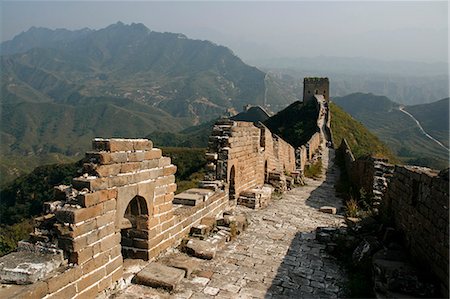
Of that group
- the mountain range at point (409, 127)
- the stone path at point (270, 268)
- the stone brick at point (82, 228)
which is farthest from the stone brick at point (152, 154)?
the mountain range at point (409, 127)

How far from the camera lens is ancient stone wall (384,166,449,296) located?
16.8ft

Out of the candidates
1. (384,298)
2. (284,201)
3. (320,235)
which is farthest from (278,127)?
(384,298)

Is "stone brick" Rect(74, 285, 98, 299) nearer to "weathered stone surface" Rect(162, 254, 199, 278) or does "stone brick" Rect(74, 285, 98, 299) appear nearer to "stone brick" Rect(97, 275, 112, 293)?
"stone brick" Rect(97, 275, 112, 293)

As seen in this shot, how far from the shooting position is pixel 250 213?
11492 millimetres

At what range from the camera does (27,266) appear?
4.55m

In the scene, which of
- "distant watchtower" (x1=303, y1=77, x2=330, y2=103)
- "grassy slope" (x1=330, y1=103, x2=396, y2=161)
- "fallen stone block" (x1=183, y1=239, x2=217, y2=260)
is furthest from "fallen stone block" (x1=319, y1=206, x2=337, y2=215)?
"distant watchtower" (x1=303, y1=77, x2=330, y2=103)

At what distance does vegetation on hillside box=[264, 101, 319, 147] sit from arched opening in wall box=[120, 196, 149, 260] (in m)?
33.9

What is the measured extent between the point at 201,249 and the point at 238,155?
5.28 metres

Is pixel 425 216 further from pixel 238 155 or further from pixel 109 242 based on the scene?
pixel 238 155

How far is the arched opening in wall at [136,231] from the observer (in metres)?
6.90

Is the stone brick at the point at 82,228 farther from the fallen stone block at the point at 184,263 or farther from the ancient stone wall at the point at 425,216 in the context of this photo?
the ancient stone wall at the point at 425,216

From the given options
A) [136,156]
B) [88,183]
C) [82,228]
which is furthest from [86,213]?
[136,156]

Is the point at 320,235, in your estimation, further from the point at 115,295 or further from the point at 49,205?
the point at 49,205

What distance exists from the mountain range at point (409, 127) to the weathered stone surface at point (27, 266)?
230ft
